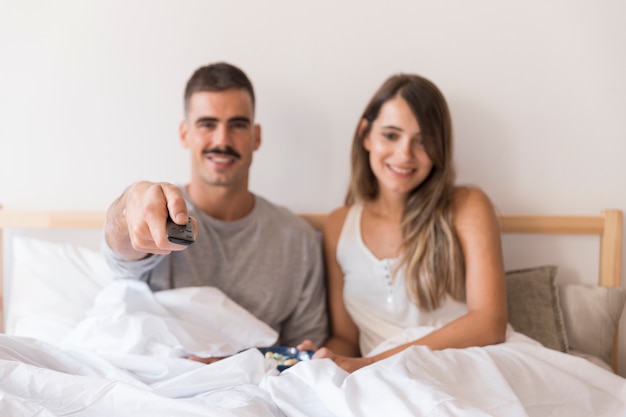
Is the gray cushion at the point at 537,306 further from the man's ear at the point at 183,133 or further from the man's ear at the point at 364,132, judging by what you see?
the man's ear at the point at 183,133

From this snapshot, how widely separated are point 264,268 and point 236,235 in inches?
4.0

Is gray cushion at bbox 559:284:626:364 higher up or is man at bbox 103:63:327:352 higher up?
man at bbox 103:63:327:352

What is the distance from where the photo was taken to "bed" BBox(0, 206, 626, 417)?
3.43 ft

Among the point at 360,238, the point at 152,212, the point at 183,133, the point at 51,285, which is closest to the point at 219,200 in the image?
the point at 183,133

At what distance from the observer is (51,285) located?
66.2 inches

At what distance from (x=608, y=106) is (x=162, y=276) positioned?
3.83ft

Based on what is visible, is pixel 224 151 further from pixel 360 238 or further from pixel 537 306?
pixel 537 306

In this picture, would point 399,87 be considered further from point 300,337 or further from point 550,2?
point 300,337

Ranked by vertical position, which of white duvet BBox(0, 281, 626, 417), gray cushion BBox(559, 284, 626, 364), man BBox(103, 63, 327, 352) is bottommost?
gray cushion BBox(559, 284, 626, 364)

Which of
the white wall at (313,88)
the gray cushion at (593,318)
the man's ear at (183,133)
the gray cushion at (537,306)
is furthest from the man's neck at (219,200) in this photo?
the gray cushion at (593,318)

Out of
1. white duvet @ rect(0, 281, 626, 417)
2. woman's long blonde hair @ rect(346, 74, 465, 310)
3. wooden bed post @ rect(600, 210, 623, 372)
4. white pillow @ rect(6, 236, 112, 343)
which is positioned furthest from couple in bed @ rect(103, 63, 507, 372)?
wooden bed post @ rect(600, 210, 623, 372)

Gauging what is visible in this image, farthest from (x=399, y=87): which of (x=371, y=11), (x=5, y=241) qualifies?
(x=5, y=241)

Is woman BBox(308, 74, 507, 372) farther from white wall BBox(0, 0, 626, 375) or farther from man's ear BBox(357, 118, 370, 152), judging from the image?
white wall BBox(0, 0, 626, 375)

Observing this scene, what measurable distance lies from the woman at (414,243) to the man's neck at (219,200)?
263 mm
